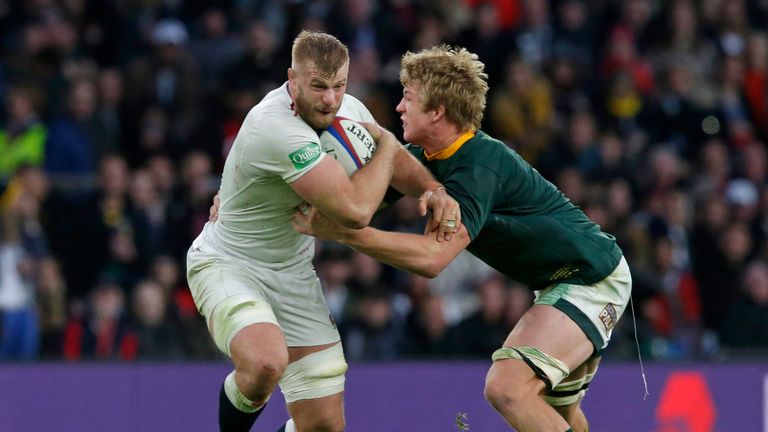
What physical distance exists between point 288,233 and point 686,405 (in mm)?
4967

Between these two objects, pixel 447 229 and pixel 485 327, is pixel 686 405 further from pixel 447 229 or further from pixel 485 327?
pixel 447 229

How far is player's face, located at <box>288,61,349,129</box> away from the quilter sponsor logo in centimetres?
515

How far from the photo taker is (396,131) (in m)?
13.3

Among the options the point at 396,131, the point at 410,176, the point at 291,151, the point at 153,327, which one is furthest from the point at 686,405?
the point at 291,151

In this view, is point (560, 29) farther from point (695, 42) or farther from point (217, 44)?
point (217, 44)

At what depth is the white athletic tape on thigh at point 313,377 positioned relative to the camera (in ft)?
24.8

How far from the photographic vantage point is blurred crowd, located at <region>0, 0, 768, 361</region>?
11.7 meters

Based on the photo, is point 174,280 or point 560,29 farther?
point 560,29

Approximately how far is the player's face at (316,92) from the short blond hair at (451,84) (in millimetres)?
452

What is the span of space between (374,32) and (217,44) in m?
1.60

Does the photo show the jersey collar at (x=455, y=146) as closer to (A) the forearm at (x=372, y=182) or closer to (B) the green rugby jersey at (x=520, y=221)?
(B) the green rugby jersey at (x=520, y=221)

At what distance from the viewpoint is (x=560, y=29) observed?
15.2m

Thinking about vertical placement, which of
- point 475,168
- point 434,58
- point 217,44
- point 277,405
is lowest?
point 277,405

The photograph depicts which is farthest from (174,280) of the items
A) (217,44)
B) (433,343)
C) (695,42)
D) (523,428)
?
(695,42)
